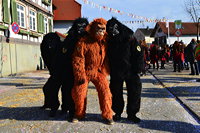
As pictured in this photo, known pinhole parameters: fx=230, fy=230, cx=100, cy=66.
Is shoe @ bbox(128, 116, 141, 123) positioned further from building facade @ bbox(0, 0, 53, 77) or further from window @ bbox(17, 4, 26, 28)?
window @ bbox(17, 4, 26, 28)

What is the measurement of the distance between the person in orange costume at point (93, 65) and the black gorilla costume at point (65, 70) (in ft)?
0.55

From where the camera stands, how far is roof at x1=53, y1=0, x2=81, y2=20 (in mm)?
29781

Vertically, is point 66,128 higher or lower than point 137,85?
lower

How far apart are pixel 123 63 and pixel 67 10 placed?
91.4 feet

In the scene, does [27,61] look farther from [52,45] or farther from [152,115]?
[152,115]

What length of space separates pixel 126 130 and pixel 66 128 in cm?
98

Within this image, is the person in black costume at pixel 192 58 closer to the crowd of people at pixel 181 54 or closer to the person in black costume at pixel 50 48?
the crowd of people at pixel 181 54

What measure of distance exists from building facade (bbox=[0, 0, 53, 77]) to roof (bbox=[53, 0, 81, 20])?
7.24 meters

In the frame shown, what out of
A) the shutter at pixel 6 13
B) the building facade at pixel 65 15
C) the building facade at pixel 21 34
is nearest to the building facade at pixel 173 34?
the building facade at pixel 65 15

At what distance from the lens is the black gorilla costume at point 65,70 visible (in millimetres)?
4043

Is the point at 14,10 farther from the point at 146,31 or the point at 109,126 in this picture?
the point at 146,31

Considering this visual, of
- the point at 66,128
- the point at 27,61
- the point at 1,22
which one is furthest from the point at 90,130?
the point at 27,61

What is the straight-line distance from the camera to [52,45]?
4578mm

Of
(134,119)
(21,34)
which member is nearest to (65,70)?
(134,119)
